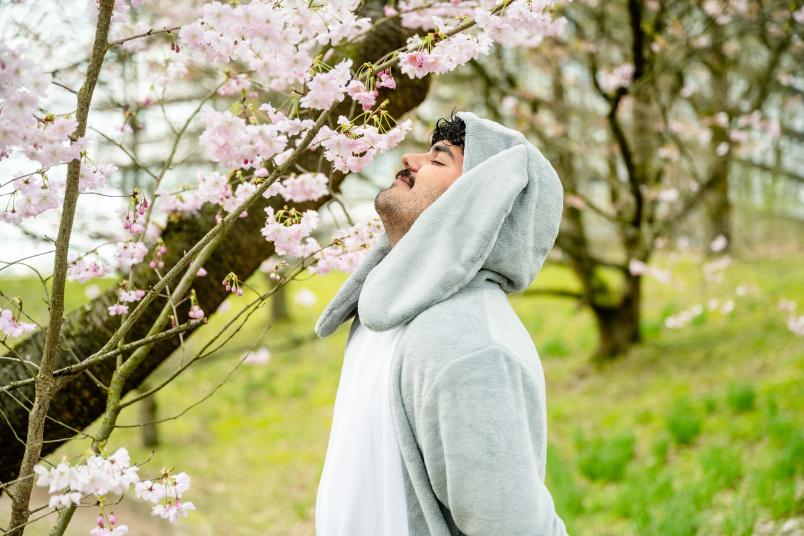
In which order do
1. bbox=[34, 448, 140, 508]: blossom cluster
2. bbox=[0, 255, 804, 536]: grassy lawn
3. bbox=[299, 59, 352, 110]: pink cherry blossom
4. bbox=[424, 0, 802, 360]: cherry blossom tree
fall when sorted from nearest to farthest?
bbox=[34, 448, 140, 508]: blossom cluster
bbox=[299, 59, 352, 110]: pink cherry blossom
bbox=[0, 255, 804, 536]: grassy lawn
bbox=[424, 0, 802, 360]: cherry blossom tree

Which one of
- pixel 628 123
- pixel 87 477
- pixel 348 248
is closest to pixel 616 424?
pixel 628 123

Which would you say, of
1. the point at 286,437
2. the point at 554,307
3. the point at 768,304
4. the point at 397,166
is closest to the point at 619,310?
the point at 768,304

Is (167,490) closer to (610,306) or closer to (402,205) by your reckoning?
(402,205)

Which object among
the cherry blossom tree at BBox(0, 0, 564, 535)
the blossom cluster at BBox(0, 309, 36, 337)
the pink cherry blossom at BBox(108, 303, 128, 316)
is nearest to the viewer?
the cherry blossom tree at BBox(0, 0, 564, 535)

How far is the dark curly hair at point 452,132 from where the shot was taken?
168 centimetres

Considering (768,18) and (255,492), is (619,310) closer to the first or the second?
(768,18)

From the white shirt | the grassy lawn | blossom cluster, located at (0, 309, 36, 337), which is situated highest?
blossom cluster, located at (0, 309, 36, 337)

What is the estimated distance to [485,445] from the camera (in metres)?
1.20

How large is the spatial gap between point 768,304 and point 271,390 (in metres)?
5.26

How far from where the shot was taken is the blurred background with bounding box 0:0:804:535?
3607 millimetres

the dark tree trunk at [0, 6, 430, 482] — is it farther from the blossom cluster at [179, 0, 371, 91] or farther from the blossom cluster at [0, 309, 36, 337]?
the blossom cluster at [179, 0, 371, 91]

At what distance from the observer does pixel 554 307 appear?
29.6 ft

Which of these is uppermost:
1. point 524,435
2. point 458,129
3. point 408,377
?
point 458,129

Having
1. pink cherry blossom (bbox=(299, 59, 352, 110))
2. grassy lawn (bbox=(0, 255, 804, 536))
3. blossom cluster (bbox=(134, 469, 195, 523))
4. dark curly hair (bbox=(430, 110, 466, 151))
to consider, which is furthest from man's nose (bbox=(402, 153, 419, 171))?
grassy lawn (bbox=(0, 255, 804, 536))
